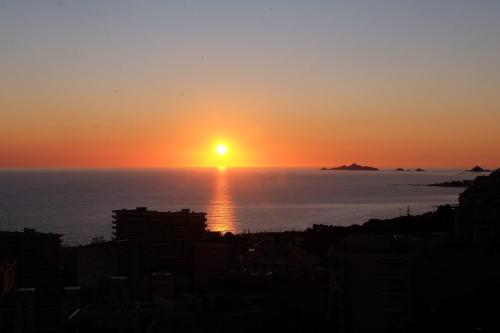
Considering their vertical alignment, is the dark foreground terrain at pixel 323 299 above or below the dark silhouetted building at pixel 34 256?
above

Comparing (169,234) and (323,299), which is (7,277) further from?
(169,234)

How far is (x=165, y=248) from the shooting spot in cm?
2680

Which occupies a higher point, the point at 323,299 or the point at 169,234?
the point at 323,299

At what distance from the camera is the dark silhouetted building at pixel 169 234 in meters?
26.1

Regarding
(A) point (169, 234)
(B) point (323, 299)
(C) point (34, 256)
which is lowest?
(C) point (34, 256)

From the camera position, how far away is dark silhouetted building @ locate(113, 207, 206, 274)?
26062mm

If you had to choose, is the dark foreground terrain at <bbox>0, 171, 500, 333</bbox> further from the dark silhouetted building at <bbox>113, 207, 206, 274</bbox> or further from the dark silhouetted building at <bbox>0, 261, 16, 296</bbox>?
the dark silhouetted building at <bbox>113, 207, 206, 274</bbox>

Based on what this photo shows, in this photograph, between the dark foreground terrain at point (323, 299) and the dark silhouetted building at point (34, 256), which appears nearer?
the dark foreground terrain at point (323, 299)

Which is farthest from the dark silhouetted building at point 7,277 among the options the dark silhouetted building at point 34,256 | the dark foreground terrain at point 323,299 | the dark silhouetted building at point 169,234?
the dark silhouetted building at point 169,234

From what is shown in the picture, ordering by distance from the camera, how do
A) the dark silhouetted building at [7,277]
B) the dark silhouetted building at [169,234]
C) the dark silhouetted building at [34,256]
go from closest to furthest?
the dark silhouetted building at [7,277]
the dark silhouetted building at [34,256]
the dark silhouetted building at [169,234]

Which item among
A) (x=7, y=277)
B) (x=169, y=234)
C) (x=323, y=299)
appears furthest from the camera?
(x=169, y=234)

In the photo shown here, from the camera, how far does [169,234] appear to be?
1062 inches

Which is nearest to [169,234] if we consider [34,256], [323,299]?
[34,256]

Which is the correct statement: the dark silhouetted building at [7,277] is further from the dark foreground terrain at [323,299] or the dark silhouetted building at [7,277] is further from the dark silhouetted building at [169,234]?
the dark silhouetted building at [169,234]
